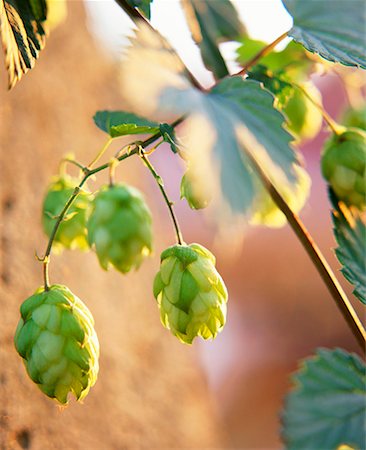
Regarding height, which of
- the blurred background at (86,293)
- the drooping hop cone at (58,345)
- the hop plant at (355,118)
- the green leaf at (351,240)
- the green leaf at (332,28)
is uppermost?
the green leaf at (332,28)

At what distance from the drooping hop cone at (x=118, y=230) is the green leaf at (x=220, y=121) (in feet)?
0.26

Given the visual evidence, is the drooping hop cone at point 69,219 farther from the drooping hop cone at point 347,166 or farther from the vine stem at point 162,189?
the drooping hop cone at point 347,166

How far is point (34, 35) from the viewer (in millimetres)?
524

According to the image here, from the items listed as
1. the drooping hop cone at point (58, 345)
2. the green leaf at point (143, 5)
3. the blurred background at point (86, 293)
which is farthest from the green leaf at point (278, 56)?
the drooping hop cone at point (58, 345)

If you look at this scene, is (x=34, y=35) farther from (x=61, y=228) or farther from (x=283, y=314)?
→ (x=283, y=314)

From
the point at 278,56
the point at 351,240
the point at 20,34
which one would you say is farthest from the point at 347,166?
the point at 20,34

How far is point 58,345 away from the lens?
0.47 meters

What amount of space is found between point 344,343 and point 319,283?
43 cm

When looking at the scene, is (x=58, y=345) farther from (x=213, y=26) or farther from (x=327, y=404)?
(x=213, y=26)

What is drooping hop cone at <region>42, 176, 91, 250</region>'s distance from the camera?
57 centimetres

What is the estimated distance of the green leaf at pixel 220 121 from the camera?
33 centimetres

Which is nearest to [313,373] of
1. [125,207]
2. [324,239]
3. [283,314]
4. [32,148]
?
[125,207]

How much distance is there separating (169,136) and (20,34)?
0.51 feet

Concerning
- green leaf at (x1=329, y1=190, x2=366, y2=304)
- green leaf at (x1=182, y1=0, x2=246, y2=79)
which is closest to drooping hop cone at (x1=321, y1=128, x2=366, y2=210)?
green leaf at (x1=329, y1=190, x2=366, y2=304)
